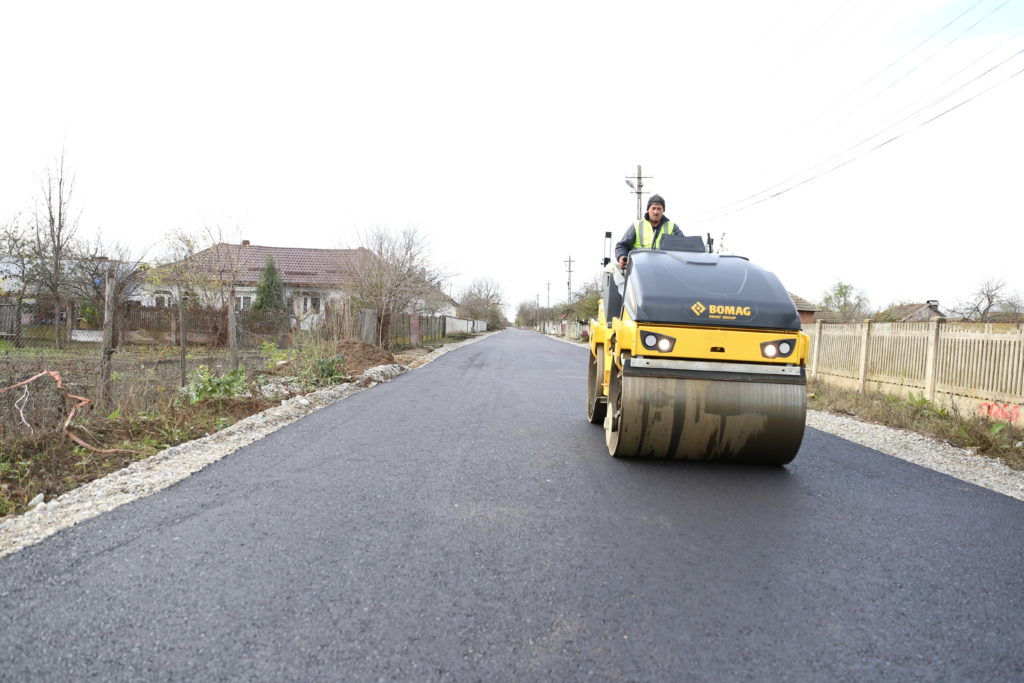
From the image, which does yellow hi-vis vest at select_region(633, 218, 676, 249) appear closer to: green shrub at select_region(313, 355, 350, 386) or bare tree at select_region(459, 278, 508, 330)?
green shrub at select_region(313, 355, 350, 386)

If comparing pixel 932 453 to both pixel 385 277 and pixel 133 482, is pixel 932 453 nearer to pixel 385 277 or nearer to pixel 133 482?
pixel 133 482

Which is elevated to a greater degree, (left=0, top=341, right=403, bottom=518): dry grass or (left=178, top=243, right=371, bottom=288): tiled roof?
(left=178, top=243, right=371, bottom=288): tiled roof

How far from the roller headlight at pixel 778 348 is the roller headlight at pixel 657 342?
0.77 m

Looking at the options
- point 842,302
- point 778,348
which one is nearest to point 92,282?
point 778,348

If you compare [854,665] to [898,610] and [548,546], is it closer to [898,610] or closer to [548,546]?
[898,610]

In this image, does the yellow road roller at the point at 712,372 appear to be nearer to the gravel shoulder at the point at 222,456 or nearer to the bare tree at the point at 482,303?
the gravel shoulder at the point at 222,456

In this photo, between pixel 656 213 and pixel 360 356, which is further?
pixel 360 356

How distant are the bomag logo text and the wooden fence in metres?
5.28

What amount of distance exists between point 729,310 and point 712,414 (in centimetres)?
88

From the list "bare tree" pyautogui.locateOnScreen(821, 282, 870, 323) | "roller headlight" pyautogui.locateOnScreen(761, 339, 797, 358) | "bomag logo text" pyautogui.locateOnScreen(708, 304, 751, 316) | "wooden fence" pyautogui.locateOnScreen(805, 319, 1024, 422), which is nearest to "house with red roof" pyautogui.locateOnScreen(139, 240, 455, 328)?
"bomag logo text" pyautogui.locateOnScreen(708, 304, 751, 316)

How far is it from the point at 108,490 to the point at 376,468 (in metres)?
1.96

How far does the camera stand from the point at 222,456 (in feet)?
18.3

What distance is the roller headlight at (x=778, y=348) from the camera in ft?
16.7

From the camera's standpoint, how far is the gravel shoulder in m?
3.82
